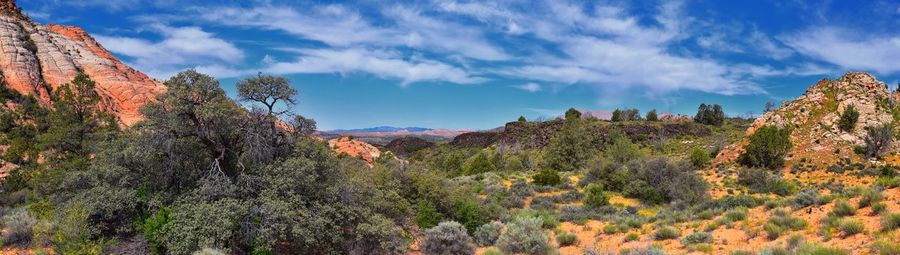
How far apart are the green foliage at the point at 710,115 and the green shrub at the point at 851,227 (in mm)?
93701

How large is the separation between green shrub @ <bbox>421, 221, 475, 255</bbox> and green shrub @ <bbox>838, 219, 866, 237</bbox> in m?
9.24

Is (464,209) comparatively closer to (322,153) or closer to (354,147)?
(322,153)

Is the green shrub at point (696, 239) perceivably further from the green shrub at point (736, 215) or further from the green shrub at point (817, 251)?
the green shrub at point (817, 251)

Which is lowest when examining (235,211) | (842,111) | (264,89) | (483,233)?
(483,233)

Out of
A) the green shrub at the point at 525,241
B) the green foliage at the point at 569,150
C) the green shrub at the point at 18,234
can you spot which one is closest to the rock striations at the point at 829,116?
the green foliage at the point at 569,150

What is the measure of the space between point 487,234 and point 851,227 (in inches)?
382

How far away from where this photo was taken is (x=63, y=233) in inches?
484

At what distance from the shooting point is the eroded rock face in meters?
54.8

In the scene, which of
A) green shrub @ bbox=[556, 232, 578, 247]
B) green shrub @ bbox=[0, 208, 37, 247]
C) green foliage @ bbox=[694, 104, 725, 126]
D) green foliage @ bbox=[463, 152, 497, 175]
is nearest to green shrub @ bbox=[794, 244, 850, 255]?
green shrub @ bbox=[556, 232, 578, 247]

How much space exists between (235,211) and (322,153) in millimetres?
3147

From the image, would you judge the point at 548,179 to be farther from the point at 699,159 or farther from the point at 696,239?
the point at 699,159

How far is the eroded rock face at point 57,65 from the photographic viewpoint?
54.8m

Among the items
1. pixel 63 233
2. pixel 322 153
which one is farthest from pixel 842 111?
pixel 63 233

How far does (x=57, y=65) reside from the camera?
59.9m
